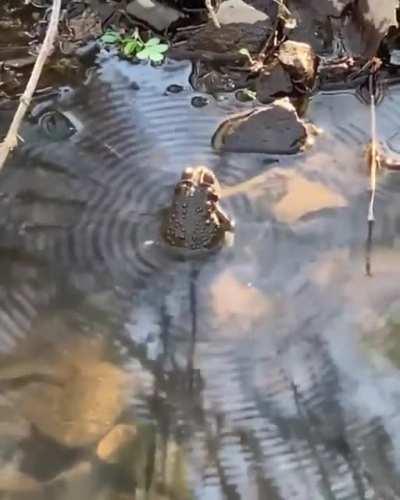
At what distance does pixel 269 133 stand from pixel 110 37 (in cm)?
39

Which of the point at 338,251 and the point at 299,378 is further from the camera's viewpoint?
the point at 338,251

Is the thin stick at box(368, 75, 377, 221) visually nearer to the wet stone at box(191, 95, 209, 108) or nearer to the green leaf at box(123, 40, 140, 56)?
the wet stone at box(191, 95, 209, 108)

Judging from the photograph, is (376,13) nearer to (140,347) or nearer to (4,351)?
(140,347)

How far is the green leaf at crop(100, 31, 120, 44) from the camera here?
193 centimetres

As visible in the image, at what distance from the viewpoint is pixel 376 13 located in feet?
6.23

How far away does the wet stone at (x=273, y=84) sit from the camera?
1829 millimetres

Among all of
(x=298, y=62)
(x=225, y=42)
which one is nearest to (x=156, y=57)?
(x=225, y=42)

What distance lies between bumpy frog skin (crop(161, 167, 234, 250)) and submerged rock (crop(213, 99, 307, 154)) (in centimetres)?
14

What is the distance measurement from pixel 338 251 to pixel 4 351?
522 mm

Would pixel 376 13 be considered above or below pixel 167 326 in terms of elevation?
above

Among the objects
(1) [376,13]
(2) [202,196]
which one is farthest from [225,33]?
(2) [202,196]

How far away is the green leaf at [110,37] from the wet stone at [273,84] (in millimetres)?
282

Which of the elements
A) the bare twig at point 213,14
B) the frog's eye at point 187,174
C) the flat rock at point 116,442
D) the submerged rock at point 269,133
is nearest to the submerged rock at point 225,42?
the bare twig at point 213,14

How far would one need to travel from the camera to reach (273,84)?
1839 millimetres
